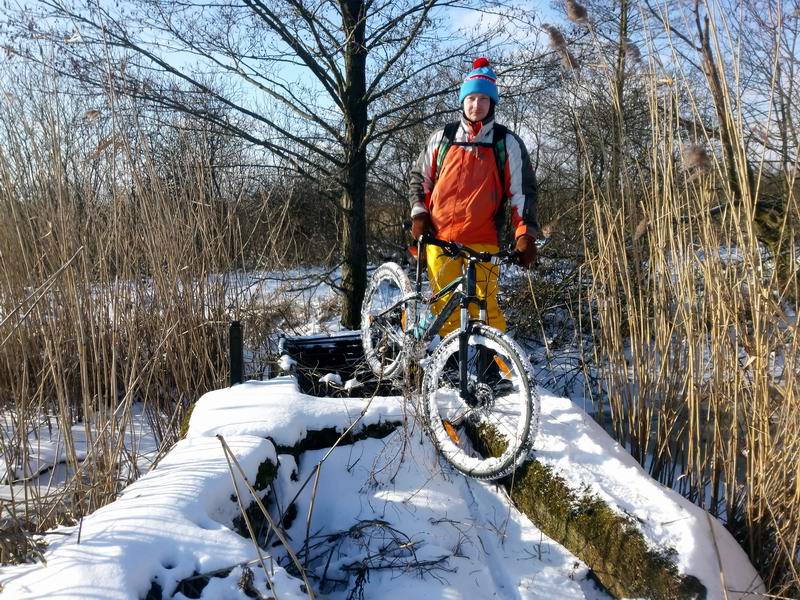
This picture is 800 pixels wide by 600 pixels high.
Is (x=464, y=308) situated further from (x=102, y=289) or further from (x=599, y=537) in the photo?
(x=102, y=289)

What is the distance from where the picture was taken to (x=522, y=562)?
6.08ft

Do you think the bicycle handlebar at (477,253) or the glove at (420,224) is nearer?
the bicycle handlebar at (477,253)

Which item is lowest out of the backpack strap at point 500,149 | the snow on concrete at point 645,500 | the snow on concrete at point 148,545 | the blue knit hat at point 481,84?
the snow on concrete at point 645,500

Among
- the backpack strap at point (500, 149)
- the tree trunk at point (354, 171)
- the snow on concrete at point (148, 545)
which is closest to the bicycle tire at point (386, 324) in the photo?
the backpack strap at point (500, 149)

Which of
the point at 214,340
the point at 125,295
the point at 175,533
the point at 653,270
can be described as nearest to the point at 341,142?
the point at 214,340

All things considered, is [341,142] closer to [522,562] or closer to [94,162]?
[94,162]

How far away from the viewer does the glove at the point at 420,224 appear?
2.89 m

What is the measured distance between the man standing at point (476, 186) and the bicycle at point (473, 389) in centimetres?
20

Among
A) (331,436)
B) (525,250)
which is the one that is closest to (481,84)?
(525,250)

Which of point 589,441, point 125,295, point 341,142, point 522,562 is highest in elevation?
point 341,142

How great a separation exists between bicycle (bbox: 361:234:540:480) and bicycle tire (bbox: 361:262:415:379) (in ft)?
0.54

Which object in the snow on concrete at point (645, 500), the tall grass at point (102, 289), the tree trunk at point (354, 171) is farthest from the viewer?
the tree trunk at point (354, 171)

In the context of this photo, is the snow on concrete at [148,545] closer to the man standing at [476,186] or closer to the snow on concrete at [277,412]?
the snow on concrete at [277,412]

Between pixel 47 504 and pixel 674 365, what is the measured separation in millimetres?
2181
